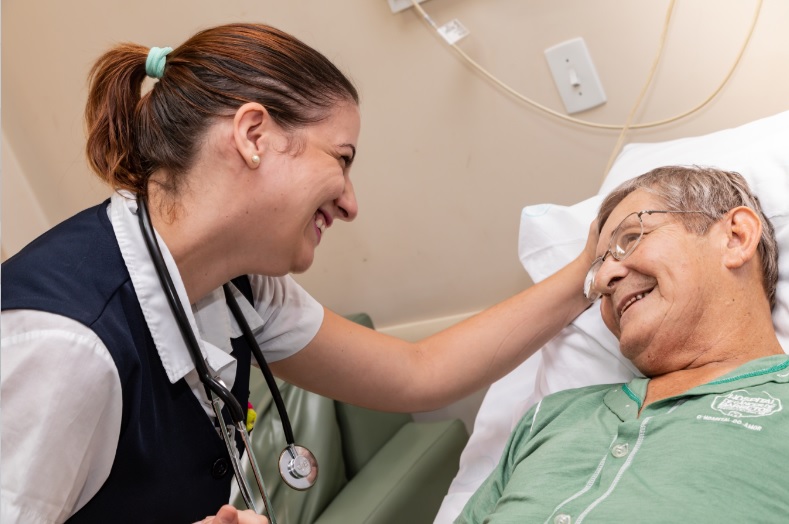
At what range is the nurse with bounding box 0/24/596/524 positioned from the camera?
1025 mm

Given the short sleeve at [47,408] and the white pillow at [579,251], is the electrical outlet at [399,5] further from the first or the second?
the short sleeve at [47,408]

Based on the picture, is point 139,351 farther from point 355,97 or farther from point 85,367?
point 355,97

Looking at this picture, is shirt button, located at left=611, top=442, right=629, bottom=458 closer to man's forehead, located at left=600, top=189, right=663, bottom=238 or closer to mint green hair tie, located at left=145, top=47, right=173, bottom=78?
man's forehead, located at left=600, top=189, right=663, bottom=238

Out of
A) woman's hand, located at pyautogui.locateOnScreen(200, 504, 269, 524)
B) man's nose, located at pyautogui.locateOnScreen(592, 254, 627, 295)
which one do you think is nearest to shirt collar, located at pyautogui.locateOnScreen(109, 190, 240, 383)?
woman's hand, located at pyautogui.locateOnScreen(200, 504, 269, 524)

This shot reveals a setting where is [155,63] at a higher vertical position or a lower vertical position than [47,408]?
higher

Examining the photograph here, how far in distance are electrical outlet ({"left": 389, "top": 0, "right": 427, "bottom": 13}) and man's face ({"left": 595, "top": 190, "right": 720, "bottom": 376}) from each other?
0.85 meters

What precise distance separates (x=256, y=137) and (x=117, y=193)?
236 millimetres

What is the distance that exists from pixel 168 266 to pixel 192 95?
0.27 meters

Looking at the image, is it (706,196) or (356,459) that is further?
(356,459)

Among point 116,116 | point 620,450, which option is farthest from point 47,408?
point 620,450

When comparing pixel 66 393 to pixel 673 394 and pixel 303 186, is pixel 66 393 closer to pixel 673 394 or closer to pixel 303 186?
pixel 303 186

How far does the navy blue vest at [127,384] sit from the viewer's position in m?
1.09

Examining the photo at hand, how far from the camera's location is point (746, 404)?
1184 millimetres

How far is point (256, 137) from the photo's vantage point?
1.20 m
